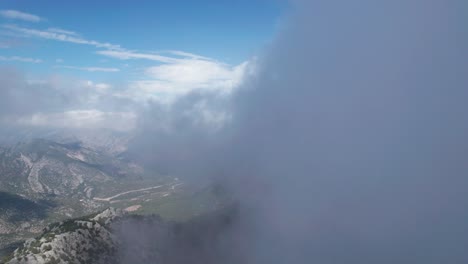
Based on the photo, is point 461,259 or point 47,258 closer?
point 47,258

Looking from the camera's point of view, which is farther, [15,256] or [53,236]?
[53,236]

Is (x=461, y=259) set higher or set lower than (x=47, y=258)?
lower

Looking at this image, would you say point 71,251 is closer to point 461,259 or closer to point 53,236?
point 53,236

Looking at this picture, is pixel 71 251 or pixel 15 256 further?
pixel 71 251

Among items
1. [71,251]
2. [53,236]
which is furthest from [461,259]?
[53,236]

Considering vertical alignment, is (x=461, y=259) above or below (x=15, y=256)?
below

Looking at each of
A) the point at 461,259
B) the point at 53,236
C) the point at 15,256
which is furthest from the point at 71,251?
the point at 461,259

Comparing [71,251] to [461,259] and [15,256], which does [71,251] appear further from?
[461,259]
